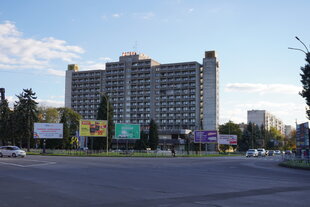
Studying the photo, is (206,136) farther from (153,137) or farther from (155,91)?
(155,91)

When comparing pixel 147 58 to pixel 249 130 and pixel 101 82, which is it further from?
pixel 249 130

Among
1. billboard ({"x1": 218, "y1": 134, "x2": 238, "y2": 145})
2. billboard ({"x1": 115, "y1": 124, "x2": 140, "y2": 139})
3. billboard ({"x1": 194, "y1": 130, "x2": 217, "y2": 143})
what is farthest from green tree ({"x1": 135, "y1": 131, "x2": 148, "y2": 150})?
billboard ({"x1": 115, "y1": 124, "x2": 140, "y2": 139})

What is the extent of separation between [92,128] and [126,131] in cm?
596

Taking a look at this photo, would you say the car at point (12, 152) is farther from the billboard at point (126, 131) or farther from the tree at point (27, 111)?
the tree at point (27, 111)

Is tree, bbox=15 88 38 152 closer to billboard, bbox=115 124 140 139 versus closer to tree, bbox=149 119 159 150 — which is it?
billboard, bbox=115 124 140 139

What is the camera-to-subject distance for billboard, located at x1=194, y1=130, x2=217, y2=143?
77.6 m

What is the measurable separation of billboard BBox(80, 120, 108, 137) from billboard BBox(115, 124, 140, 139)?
2212mm

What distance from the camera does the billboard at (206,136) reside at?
254 ft

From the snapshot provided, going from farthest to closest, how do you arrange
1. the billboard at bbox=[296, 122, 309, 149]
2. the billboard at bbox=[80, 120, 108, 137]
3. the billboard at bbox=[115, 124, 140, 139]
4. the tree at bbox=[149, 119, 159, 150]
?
the tree at bbox=[149, 119, 159, 150] → the billboard at bbox=[115, 124, 140, 139] → the billboard at bbox=[80, 120, 108, 137] → the billboard at bbox=[296, 122, 309, 149]

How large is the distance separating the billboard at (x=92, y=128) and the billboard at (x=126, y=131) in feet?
7.26

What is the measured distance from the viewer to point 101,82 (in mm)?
151000

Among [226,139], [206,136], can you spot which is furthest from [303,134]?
[226,139]

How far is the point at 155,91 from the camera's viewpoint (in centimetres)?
13988

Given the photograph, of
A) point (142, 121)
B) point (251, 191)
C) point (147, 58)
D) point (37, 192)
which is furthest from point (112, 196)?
point (147, 58)
